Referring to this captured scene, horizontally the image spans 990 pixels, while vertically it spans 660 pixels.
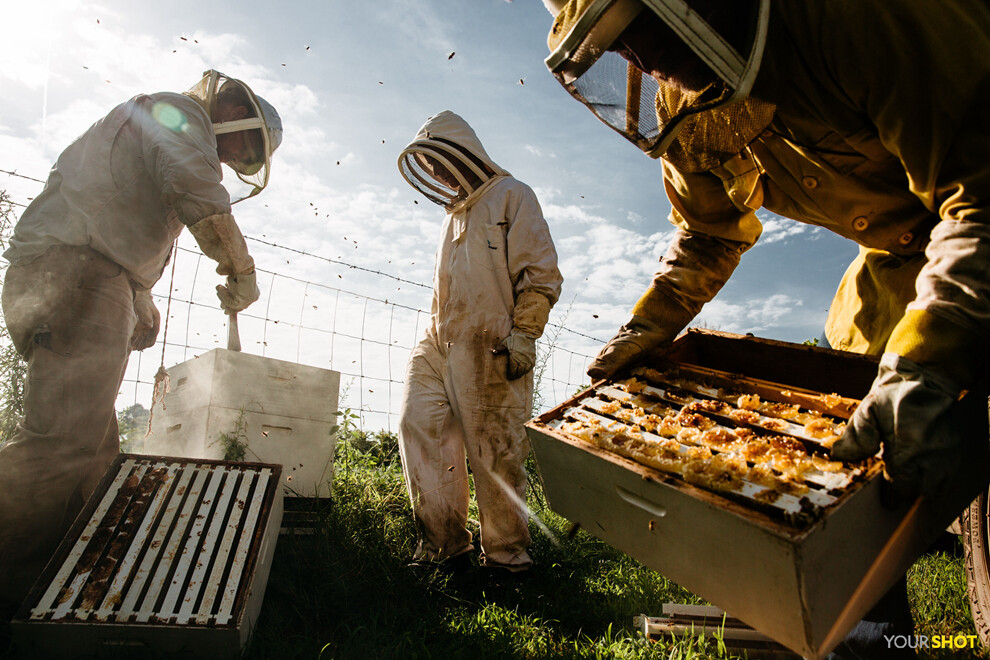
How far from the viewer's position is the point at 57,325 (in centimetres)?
276

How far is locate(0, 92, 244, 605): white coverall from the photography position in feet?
8.57

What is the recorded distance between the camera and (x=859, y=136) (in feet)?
5.56

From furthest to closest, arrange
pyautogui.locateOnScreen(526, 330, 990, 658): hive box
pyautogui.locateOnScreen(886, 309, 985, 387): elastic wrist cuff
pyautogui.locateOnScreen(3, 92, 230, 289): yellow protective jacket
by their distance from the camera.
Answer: pyautogui.locateOnScreen(3, 92, 230, 289): yellow protective jacket
pyautogui.locateOnScreen(886, 309, 985, 387): elastic wrist cuff
pyautogui.locateOnScreen(526, 330, 990, 658): hive box

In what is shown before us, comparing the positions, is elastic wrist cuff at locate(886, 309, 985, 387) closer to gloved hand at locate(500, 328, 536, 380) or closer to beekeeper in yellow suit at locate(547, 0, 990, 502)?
beekeeper in yellow suit at locate(547, 0, 990, 502)

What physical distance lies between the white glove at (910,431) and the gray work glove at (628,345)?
907mm

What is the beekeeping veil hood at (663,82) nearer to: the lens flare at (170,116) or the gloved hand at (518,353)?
the gloved hand at (518,353)

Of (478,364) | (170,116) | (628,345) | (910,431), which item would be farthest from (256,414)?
(910,431)

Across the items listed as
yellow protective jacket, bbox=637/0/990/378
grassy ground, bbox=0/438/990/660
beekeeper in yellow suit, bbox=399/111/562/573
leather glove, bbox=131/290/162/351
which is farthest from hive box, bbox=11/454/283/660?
yellow protective jacket, bbox=637/0/990/378

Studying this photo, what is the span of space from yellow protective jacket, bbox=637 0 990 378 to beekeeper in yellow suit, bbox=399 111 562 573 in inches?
60.6

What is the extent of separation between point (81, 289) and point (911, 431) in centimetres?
358

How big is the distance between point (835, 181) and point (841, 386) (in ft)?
2.44

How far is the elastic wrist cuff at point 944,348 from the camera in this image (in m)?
1.31

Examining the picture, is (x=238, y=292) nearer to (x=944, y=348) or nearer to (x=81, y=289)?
(x=81, y=289)

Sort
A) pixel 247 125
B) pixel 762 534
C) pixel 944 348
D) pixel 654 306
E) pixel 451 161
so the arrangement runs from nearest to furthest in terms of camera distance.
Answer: pixel 762 534
pixel 944 348
pixel 654 306
pixel 247 125
pixel 451 161
